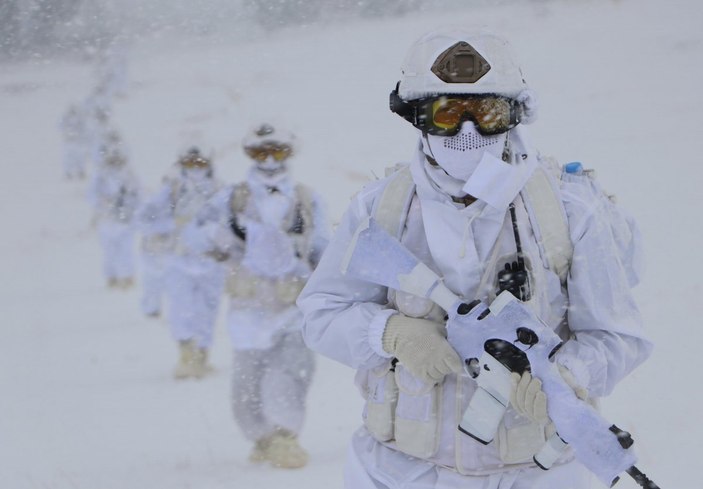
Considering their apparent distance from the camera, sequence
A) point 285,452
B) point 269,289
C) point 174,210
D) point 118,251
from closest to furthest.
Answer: point 285,452 → point 269,289 → point 174,210 → point 118,251

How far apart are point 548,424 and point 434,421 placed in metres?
0.21

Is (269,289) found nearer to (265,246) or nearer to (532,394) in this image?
(265,246)

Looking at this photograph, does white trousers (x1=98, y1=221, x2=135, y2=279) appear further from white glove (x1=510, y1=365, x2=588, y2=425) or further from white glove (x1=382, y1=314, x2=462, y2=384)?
white glove (x1=510, y1=365, x2=588, y2=425)

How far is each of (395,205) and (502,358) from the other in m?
0.39

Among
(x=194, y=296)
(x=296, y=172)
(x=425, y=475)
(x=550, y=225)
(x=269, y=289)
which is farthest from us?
(x=296, y=172)

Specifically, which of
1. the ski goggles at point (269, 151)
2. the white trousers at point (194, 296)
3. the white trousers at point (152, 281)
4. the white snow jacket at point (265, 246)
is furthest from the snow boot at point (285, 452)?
the white trousers at point (152, 281)

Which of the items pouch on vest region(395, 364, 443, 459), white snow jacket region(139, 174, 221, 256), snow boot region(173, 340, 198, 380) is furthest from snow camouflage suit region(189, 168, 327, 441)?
pouch on vest region(395, 364, 443, 459)

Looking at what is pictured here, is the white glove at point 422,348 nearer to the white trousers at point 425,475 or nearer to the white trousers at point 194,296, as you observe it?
the white trousers at point 425,475

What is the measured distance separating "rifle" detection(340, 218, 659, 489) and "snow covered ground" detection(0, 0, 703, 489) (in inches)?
102

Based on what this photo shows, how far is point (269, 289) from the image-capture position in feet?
17.2

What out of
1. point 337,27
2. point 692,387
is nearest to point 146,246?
point 692,387

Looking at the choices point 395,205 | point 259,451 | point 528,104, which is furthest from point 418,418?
point 259,451

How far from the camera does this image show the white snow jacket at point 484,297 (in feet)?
6.83

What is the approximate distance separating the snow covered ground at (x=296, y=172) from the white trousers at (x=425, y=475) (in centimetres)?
237
